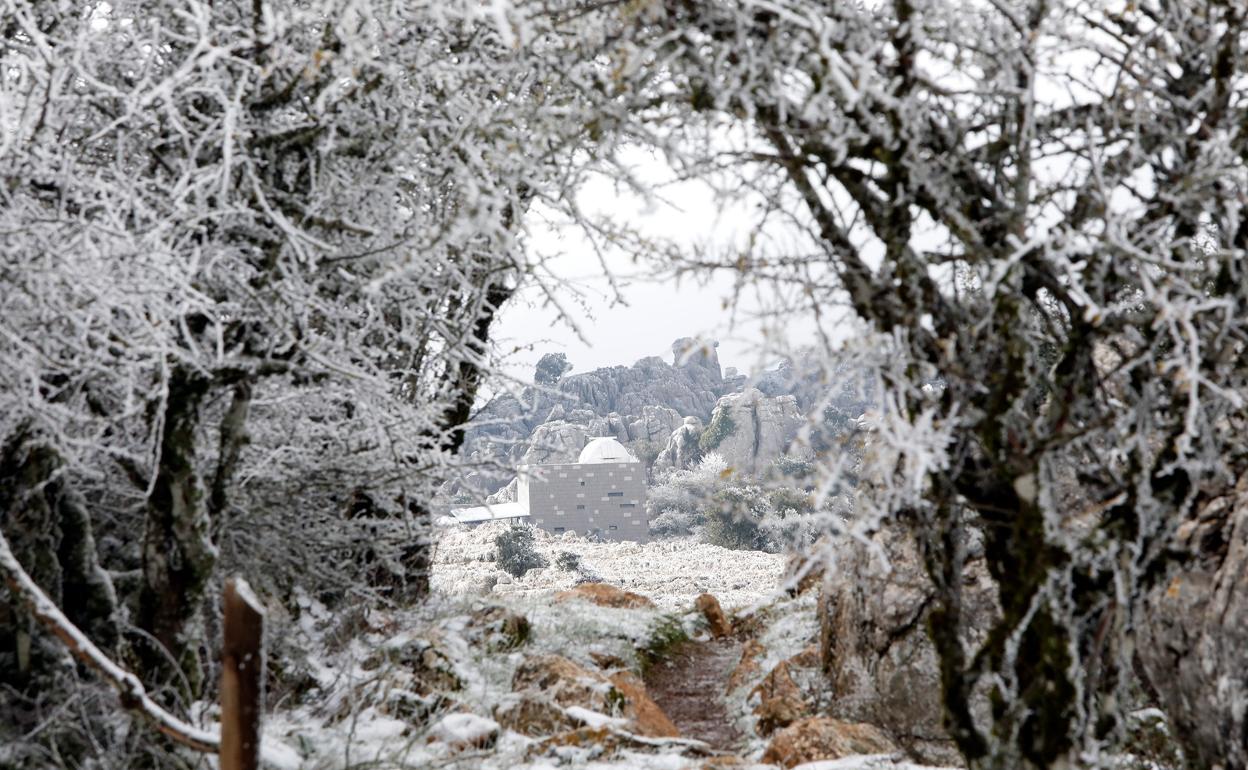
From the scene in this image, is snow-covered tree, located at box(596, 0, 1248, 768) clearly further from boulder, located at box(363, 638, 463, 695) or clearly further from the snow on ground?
the snow on ground

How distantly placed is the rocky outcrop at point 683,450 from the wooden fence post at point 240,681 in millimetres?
59338

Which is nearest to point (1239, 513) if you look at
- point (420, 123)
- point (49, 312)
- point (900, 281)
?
point (900, 281)

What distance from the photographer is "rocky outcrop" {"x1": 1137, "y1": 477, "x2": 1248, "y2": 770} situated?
3896mm

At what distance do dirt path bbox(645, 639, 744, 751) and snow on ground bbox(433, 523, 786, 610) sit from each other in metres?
2.68

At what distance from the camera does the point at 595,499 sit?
170ft

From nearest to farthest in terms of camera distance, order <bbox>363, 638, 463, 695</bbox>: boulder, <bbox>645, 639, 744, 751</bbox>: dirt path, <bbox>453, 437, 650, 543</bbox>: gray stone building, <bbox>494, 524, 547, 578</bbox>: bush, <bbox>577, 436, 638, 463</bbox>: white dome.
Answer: <bbox>363, 638, 463, 695</bbox>: boulder
<bbox>645, 639, 744, 751</bbox>: dirt path
<bbox>494, 524, 547, 578</bbox>: bush
<bbox>453, 437, 650, 543</bbox>: gray stone building
<bbox>577, 436, 638, 463</bbox>: white dome

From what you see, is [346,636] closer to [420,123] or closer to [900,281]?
[420,123]

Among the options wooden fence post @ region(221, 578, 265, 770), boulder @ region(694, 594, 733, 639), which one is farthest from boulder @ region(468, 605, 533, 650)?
wooden fence post @ region(221, 578, 265, 770)

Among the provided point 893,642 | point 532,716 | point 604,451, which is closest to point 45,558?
point 532,716

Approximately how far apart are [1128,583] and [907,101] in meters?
1.40

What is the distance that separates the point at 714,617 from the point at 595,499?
40.0 m

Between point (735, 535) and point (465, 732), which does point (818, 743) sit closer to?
point (465, 732)

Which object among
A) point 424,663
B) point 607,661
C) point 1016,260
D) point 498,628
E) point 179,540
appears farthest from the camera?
point 607,661

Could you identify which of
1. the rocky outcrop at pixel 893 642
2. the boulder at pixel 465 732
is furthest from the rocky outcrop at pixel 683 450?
the boulder at pixel 465 732
